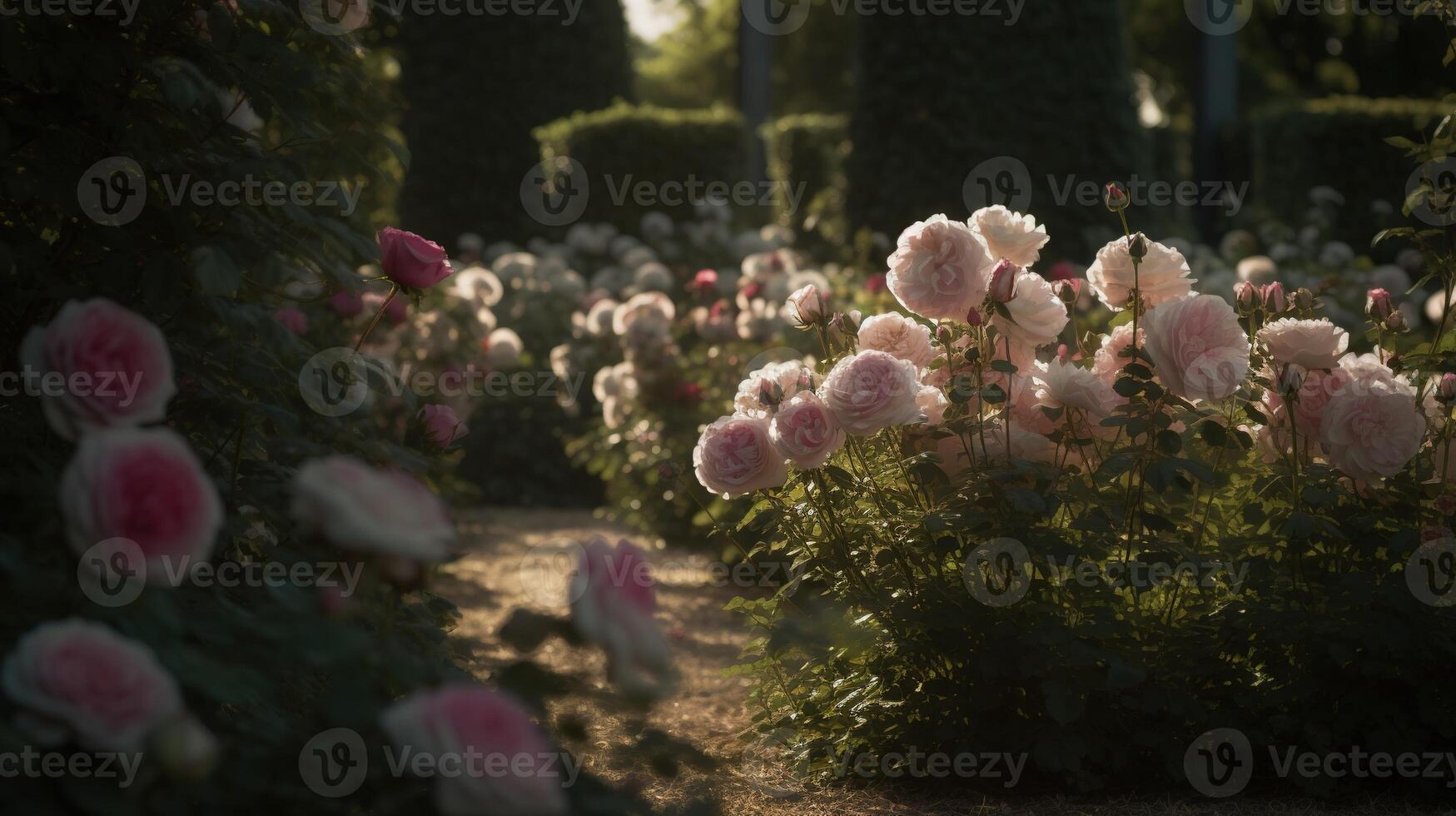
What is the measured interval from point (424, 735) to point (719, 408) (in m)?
3.96

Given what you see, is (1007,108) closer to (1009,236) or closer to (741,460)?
(1009,236)

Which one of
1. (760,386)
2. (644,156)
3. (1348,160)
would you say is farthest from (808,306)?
(1348,160)

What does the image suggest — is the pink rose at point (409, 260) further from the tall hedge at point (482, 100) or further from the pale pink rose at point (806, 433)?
the tall hedge at point (482, 100)

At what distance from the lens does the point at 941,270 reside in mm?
2471

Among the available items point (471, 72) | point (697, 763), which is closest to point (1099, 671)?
point (697, 763)

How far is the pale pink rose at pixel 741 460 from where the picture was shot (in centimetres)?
243

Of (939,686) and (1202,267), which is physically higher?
(1202,267)

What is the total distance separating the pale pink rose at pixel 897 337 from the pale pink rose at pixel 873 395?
1.12 feet

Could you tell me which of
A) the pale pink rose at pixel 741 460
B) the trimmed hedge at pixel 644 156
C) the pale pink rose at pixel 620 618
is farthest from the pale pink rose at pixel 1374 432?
the trimmed hedge at pixel 644 156

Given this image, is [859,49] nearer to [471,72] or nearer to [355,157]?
[471,72]

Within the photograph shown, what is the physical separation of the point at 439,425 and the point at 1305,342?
183 cm

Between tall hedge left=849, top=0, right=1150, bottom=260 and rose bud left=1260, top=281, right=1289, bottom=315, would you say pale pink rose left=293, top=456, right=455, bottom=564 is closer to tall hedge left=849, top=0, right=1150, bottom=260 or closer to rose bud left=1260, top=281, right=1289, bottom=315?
rose bud left=1260, top=281, right=1289, bottom=315

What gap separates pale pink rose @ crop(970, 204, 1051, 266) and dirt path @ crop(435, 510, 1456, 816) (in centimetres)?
114

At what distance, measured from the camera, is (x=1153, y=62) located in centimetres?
2708
